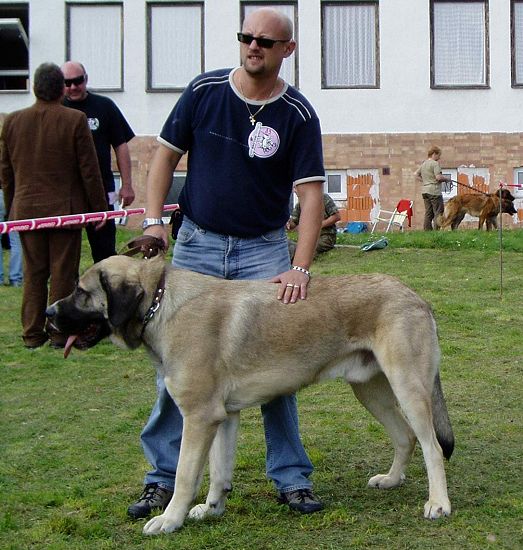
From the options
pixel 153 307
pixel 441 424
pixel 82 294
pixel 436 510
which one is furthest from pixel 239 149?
pixel 436 510

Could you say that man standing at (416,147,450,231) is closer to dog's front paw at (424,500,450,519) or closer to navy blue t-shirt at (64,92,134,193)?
→ navy blue t-shirt at (64,92,134,193)

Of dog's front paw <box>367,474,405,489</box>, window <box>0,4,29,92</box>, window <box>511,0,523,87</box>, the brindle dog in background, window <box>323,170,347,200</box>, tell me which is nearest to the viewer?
dog's front paw <box>367,474,405,489</box>

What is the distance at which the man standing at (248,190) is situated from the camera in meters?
5.04

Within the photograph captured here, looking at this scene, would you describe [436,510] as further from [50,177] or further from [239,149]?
[50,177]

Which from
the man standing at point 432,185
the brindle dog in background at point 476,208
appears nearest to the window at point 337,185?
the man standing at point 432,185

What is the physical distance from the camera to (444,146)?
26719mm

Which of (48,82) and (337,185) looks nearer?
(48,82)

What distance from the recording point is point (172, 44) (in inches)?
1056

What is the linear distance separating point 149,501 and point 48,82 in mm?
4895

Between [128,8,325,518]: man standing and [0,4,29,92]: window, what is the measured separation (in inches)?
884

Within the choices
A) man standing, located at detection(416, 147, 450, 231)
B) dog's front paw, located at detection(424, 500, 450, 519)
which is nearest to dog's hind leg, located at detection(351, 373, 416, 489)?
dog's front paw, located at detection(424, 500, 450, 519)

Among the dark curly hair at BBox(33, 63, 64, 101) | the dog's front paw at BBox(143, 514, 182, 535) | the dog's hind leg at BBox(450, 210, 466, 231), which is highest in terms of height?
the dark curly hair at BBox(33, 63, 64, 101)

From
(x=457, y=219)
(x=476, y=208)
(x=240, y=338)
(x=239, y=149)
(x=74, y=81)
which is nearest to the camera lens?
(x=240, y=338)

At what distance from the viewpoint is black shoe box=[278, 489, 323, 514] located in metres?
5.08
